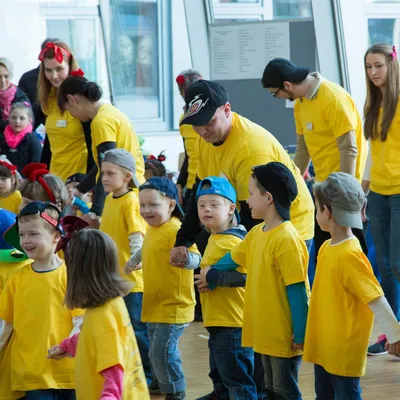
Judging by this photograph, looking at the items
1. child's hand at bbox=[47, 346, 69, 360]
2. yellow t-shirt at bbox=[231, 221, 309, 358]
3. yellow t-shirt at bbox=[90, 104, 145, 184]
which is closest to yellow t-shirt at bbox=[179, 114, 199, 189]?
yellow t-shirt at bbox=[90, 104, 145, 184]

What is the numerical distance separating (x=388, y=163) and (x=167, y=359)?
156cm

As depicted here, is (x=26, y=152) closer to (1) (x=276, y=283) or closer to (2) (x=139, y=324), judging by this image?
(2) (x=139, y=324)

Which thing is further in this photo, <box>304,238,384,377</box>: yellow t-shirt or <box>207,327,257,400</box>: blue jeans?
<box>207,327,257,400</box>: blue jeans

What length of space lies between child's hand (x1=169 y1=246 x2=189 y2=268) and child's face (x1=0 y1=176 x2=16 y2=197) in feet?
6.53

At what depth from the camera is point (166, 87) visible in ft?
33.6

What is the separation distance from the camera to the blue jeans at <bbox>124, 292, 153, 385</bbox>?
441 centimetres

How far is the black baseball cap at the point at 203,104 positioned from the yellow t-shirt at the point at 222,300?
20.7 inches

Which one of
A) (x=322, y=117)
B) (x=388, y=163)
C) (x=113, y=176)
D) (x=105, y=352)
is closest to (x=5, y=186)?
(x=113, y=176)

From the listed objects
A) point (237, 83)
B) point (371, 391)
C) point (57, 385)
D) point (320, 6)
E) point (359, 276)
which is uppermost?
point (320, 6)

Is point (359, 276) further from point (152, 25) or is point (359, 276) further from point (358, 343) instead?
point (152, 25)

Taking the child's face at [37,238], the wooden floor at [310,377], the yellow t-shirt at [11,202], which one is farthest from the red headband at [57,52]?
the child's face at [37,238]

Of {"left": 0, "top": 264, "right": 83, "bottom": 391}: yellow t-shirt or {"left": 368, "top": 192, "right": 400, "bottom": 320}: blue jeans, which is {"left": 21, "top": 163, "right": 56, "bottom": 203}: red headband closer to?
{"left": 0, "top": 264, "right": 83, "bottom": 391}: yellow t-shirt

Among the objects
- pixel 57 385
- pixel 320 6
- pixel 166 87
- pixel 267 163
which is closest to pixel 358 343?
pixel 267 163

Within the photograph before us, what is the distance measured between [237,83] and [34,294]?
5.33m
